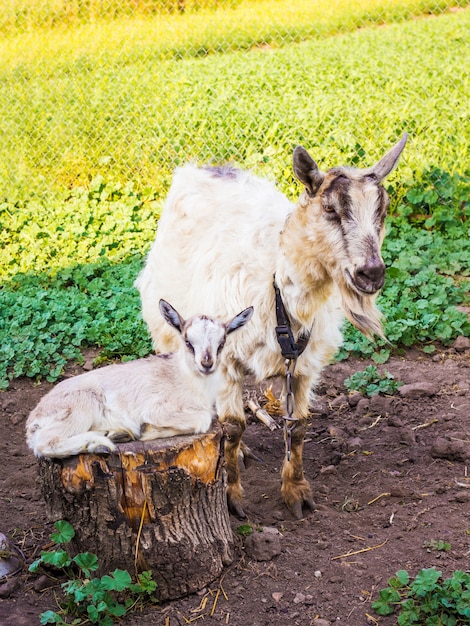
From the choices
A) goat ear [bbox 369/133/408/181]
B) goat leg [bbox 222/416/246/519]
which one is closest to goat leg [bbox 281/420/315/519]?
goat leg [bbox 222/416/246/519]

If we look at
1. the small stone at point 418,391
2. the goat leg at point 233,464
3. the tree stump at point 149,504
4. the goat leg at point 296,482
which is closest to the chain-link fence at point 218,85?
the small stone at point 418,391

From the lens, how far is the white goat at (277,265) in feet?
12.7

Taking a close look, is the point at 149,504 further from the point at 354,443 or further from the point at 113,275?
the point at 113,275

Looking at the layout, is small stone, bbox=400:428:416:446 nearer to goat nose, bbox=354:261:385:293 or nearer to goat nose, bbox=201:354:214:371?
goat nose, bbox=354:261:385:293

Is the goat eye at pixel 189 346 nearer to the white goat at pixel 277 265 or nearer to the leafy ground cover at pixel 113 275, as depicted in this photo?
the white goat at pixel 277 265

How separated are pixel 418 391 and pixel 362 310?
5.99 ft

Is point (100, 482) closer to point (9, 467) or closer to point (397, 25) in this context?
point (9, 467)

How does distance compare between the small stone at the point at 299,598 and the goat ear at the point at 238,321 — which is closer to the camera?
the small stone at the point at 299,598

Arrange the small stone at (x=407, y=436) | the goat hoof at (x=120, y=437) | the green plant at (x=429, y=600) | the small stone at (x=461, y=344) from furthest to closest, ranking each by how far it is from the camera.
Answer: the small stone at (x=461, y=344) → the small stone at (x=407, y=436) → the goat hoof at (x=120, y=437) → the green plant at (x=429, y=600)

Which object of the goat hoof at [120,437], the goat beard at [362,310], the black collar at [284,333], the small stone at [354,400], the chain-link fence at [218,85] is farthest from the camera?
the chain-link fence at [218,85]

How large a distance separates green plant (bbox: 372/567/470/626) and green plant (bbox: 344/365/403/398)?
7.55 ft

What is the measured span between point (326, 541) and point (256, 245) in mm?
1692

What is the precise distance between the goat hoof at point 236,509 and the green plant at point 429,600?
1.06m

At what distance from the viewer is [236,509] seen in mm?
4422
